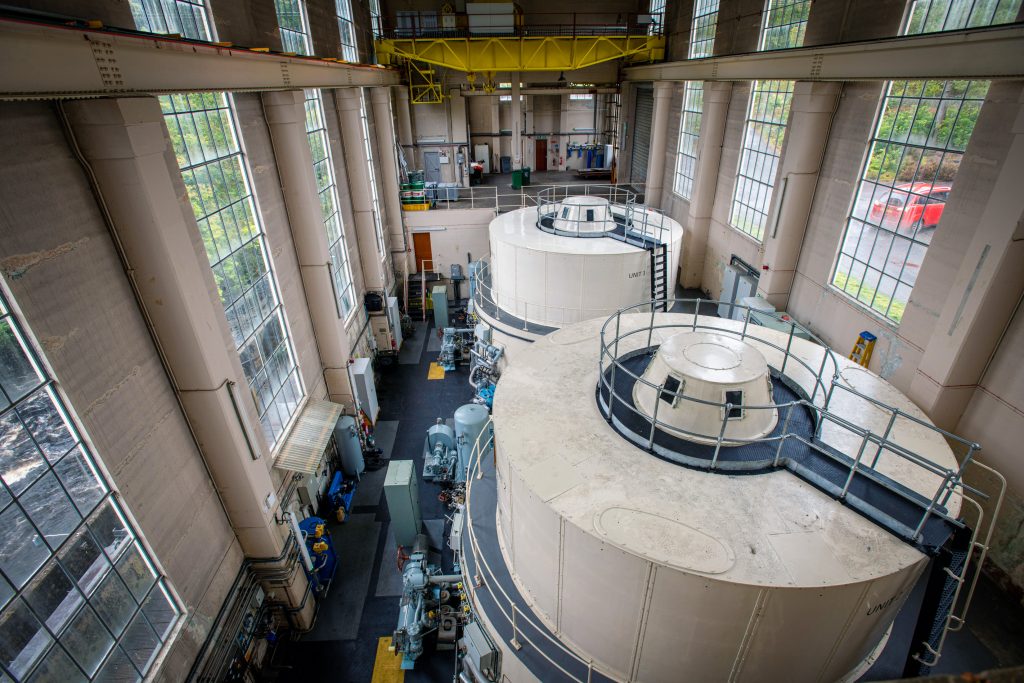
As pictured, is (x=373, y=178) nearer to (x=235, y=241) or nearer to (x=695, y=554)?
(x=235, y=241)

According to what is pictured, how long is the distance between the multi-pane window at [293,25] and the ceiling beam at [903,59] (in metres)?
11.0

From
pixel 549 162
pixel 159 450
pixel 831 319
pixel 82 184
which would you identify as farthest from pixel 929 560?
pixel 549 162

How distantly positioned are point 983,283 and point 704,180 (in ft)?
34.9

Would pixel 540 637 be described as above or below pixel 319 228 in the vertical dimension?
below

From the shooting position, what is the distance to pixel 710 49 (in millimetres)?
16781

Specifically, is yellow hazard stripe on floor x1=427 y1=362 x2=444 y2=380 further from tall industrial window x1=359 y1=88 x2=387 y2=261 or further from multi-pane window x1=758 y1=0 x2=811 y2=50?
multi-pane window x1=758 y1=0 x2=811 y2=50

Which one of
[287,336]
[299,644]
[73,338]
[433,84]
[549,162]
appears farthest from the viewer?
[549,162]

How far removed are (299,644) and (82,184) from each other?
332 inches

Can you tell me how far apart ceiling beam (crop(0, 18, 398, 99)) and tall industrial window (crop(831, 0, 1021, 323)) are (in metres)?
11.5

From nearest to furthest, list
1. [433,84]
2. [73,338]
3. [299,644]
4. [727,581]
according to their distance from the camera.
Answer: [727,581] → [73,338] → [299,644] → [433,84]

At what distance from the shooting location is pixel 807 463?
610cm

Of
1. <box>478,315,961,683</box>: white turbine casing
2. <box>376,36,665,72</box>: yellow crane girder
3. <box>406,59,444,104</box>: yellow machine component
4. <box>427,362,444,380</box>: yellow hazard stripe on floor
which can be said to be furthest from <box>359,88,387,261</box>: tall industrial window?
<box>478,315,961,683</box>: white turbine casing

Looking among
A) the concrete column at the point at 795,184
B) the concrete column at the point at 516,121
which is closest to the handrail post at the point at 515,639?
the concrete column at the point at 795,184

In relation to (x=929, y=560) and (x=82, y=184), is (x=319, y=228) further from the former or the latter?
(x=929, y=560)
